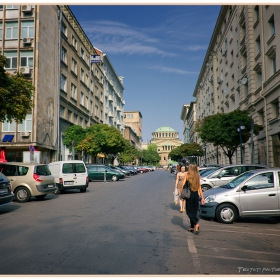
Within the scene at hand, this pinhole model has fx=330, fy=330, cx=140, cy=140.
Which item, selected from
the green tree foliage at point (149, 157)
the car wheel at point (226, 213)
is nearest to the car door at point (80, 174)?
the car wheel at point (226, 213)

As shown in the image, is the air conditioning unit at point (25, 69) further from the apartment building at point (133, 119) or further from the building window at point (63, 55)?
the apartment building at point (133, 119)

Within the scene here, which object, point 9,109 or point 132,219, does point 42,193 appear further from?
point 132,219

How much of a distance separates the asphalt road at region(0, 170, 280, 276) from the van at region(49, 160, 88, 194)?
7179mm

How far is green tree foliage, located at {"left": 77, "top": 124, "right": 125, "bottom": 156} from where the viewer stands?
37.9 meters

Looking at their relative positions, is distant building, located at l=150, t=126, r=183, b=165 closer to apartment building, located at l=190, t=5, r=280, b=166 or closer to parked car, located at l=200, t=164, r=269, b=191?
apartment building, located at l=190, t=5, r=280, b=166

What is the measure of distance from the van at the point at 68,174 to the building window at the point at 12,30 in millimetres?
18320

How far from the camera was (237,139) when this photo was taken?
2917 cm

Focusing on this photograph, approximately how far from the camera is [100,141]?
39656 mm

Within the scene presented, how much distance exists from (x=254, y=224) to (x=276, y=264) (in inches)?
159

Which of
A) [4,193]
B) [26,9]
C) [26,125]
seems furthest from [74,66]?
[4,193]

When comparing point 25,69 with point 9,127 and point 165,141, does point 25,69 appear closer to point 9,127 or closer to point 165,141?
point 9,127

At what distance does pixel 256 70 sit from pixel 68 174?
18.9 m

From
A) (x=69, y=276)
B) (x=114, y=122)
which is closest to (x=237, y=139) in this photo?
(x=69, y=276)

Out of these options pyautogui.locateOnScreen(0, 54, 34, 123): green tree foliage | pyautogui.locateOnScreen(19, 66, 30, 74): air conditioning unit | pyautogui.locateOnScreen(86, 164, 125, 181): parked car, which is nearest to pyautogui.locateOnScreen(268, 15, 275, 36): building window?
pyautogui.locateOnScreen(86, 164, 125, 181): parked car
